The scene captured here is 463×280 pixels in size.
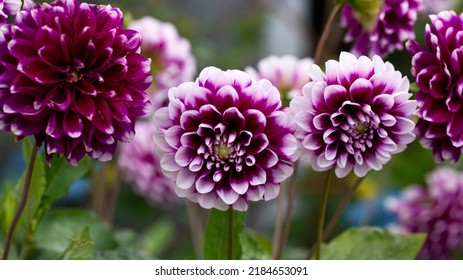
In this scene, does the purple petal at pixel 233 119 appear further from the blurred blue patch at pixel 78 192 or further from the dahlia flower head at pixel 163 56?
the blurred blue patch at pixel 78 192

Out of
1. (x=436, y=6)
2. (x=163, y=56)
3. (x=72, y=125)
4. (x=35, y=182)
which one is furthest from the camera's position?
(x=436, y=6)

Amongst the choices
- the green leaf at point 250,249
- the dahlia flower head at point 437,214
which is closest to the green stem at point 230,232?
the green leaf at point 250,249

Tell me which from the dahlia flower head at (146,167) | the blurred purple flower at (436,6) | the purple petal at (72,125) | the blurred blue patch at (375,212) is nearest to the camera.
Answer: the purple petal at (72,125)

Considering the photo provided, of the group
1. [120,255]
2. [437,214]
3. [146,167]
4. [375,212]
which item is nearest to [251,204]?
[375,212]

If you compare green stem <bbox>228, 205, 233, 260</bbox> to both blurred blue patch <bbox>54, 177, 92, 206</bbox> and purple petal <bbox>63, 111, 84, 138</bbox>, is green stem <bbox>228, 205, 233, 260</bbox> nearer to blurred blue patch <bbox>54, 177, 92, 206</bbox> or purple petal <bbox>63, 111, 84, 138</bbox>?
purple petal <bbox>63, 111, 84, 138</bbox>

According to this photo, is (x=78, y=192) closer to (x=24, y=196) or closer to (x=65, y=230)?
(x=65, y=230)

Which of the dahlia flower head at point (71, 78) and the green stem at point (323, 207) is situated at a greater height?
the dahlia flower head at point (71, 78)
